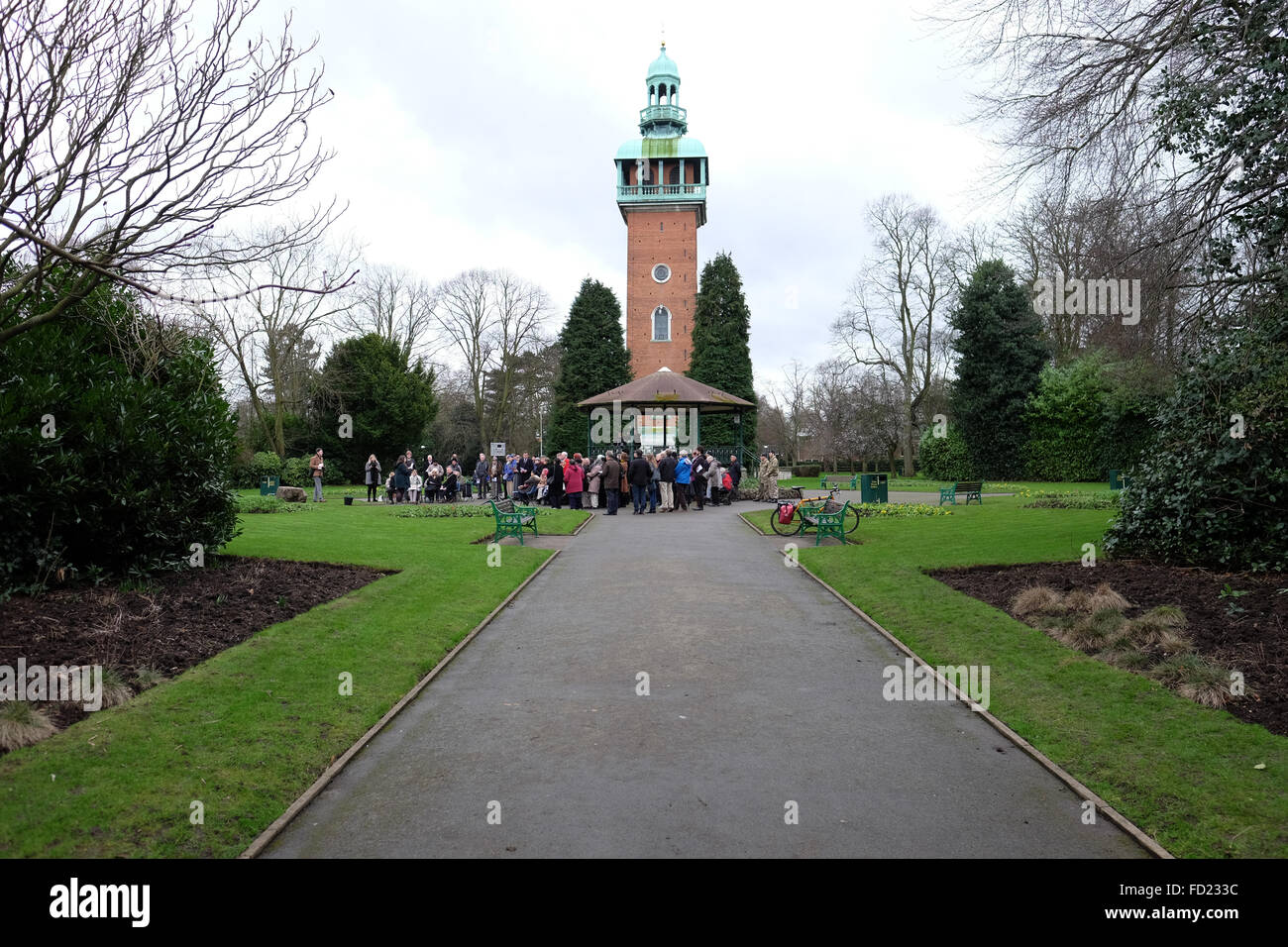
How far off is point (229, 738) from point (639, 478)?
18251mm

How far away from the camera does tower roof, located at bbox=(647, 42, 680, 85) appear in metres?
58.4

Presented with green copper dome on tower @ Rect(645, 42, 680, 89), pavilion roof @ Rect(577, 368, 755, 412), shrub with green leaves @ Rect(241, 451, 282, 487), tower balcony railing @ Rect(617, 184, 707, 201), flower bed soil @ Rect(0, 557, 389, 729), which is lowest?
flower bed soil @ Rect(0, 557, 389, 729)

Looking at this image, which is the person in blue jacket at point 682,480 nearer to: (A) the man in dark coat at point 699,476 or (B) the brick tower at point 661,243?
(A) the man in dark coat at point 699,476

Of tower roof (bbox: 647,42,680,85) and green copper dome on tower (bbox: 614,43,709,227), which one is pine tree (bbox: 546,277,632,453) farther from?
tower roof (bbox: 647,42,680,85)

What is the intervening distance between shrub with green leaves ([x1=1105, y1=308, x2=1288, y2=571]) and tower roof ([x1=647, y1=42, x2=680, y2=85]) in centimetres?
5395

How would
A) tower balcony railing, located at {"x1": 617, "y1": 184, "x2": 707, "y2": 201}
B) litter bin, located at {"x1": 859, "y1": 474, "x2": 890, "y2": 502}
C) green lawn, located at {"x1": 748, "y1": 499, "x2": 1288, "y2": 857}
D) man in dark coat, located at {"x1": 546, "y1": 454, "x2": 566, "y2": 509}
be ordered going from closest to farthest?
1. green lawn, located at {"x1": 748, "y1": 499, "x2": 1288, "y2": 857}
2. litter bin, located at {"x1": 859, "y1": 474, "x2": 890, "y2": 502}
3. man in dark coat, located at {"x1": 546, "y1": 454, "x2": 566, "y2": 509}
4. tower balcony railing, located at {"x1": 617, "y1": 184, "x2": 707, "y2": 201}

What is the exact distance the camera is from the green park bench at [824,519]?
1656 centimetres

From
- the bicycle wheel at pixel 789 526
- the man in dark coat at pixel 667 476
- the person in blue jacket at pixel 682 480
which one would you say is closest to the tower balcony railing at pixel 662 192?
the person in blue jacket at pixel 682 480

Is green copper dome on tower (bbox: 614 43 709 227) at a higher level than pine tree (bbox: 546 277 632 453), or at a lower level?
higher

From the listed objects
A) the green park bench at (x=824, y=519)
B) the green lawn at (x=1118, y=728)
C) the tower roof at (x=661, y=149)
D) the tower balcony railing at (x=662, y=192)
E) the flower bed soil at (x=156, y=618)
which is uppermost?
the tower roof at (x=661, y=149)

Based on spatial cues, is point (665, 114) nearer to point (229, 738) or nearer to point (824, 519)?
point (824, 519)

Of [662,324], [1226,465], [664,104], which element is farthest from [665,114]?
[1226,465]

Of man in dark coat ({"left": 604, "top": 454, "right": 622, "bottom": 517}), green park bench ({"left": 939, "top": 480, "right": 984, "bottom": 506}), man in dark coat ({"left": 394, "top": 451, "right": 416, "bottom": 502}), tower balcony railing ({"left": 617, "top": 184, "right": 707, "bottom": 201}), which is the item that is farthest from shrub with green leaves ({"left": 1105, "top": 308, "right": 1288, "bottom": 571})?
tower balcony railing ({"left": 617, "top": 184, "right": 707, "bottom": 201})
